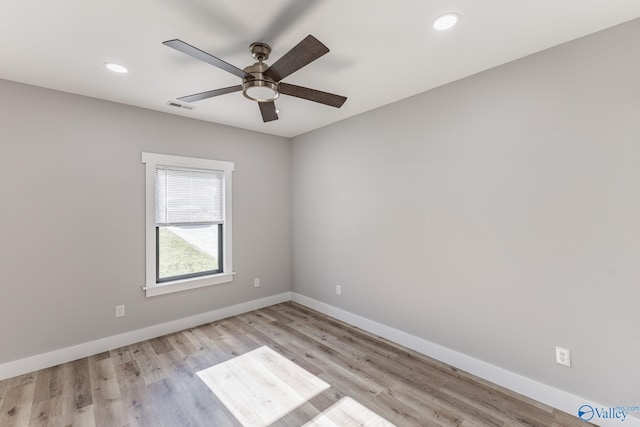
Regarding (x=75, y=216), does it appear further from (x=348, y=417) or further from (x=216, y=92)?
(x=348, y=417)

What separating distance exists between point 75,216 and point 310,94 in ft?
8.61

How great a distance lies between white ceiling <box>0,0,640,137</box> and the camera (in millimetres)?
1642

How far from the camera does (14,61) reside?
2.17m

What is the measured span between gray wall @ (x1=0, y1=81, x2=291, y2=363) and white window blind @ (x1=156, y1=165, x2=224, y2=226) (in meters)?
0.21

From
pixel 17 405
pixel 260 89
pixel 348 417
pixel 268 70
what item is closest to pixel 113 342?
pixel 17 405

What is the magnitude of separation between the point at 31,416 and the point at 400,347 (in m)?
3.10

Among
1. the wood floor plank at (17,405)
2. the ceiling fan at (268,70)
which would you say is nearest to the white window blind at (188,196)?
the ceiling fan at (268,70)

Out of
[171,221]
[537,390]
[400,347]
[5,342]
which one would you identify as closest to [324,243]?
[400,347]

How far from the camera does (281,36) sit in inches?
74.5

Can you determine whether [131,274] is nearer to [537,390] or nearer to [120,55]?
[120,55]

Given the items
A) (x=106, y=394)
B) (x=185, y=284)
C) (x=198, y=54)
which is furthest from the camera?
(x=185, y=284)

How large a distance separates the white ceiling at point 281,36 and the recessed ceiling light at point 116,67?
0.05 metres

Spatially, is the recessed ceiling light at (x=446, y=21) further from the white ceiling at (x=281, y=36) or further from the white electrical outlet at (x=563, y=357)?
the white electrical outlet at (x=563, y=357)

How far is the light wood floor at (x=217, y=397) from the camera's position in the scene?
197 cm
